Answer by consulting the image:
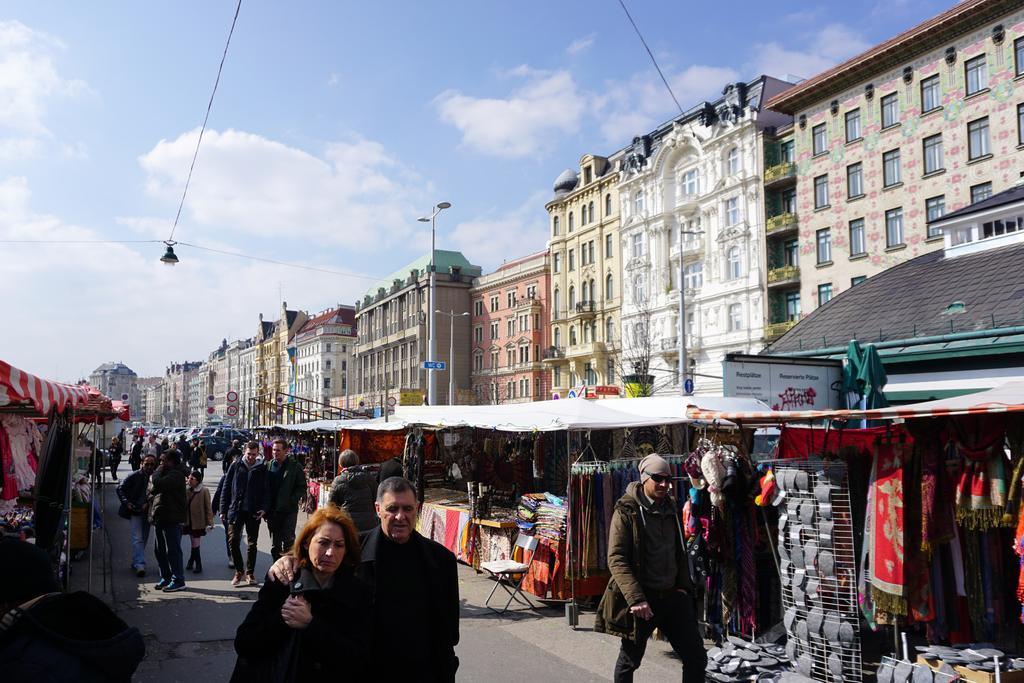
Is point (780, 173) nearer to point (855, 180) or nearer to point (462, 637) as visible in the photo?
point (855, 180)

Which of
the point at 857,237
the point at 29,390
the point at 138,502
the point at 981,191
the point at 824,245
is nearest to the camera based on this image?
the point at 29,390

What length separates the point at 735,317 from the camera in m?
43.2

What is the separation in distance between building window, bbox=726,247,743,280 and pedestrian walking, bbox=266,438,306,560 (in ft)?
118

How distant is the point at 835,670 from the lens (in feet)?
20.4

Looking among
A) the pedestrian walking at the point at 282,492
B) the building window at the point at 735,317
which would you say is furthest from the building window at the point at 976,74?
the pedestrian walking at the point at 282,492

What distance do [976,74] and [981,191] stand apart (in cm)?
Answer: 470

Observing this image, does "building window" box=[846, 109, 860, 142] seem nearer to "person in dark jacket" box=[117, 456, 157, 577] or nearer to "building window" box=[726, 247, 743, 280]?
"building window" box=[726, 247, 743, 280]

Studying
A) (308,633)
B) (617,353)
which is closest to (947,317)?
(308,633)

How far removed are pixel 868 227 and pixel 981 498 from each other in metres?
32.8

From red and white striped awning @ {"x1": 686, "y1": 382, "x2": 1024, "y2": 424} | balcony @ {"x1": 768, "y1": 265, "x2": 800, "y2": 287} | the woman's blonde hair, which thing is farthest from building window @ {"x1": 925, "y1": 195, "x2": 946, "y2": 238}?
the woman's blonde hair

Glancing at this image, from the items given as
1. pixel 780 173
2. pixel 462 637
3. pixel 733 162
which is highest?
pixel 733 162

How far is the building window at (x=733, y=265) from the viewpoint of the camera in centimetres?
4316

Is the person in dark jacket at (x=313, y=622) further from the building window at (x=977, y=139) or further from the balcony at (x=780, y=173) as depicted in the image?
the balcony at (x=780, y=173)

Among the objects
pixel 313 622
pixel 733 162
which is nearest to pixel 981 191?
pixel 733 162
